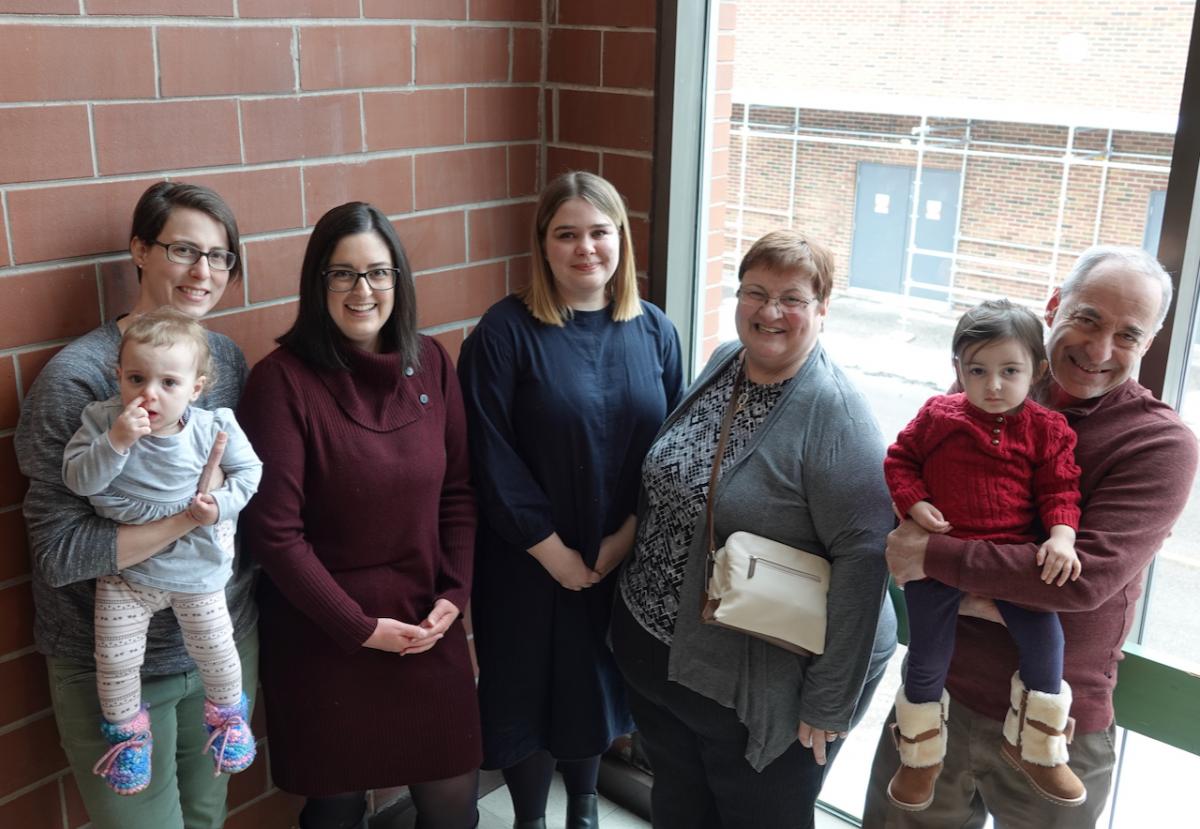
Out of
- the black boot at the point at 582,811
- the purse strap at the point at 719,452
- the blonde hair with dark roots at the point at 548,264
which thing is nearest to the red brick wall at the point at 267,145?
the blonde hair with dark roots at the point at 548,264

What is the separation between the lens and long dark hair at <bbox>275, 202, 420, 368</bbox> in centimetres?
204

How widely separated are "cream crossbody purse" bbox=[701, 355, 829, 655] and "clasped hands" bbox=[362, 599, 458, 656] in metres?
0.59

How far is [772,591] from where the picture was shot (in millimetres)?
1914

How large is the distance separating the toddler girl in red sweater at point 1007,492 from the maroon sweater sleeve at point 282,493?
1.05 metres

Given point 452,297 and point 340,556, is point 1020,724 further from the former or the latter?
point 452,297

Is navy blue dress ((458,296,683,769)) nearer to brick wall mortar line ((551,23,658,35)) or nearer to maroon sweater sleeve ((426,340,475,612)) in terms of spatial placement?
maroon sweater sleeve ((426,340,475,612))

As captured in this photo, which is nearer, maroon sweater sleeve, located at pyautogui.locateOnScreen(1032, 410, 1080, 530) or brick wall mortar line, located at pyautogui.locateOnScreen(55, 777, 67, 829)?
maroon sweater sleeve, located at pyautogui.locateOnScreen(1032, 410, 1080, 530)

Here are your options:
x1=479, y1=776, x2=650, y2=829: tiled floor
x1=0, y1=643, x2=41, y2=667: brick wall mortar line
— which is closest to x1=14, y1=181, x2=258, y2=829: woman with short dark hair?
x1=0, y1=643, x2=41, y2=667: brick wall mortar line

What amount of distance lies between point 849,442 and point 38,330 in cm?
145

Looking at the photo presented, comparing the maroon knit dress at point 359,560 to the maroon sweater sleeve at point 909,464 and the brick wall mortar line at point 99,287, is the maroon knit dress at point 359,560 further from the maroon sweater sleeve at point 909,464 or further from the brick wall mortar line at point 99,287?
the maroon sweater sleeve at point 909,464

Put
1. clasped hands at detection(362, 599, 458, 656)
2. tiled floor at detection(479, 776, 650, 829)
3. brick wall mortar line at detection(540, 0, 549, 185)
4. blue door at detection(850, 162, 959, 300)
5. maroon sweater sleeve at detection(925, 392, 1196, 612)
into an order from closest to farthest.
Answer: maroon sweater sleeve at detection(925, 392, 1196, 612), clasped hands at detection(362, 599, 458, 656), blue door at detection(850, 162, 959, 300), brick wall mortar line at detection(540, 0, 549, 185), tiled floor at detection(479, 776, 650, 829)

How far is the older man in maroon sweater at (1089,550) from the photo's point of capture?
1.73 metres

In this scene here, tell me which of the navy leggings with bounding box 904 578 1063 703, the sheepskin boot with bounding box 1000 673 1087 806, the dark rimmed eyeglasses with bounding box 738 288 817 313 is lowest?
the sheepskin boot with bounding box 1000 673 1087 806

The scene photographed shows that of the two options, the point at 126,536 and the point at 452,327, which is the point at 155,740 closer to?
the point at 126,536
